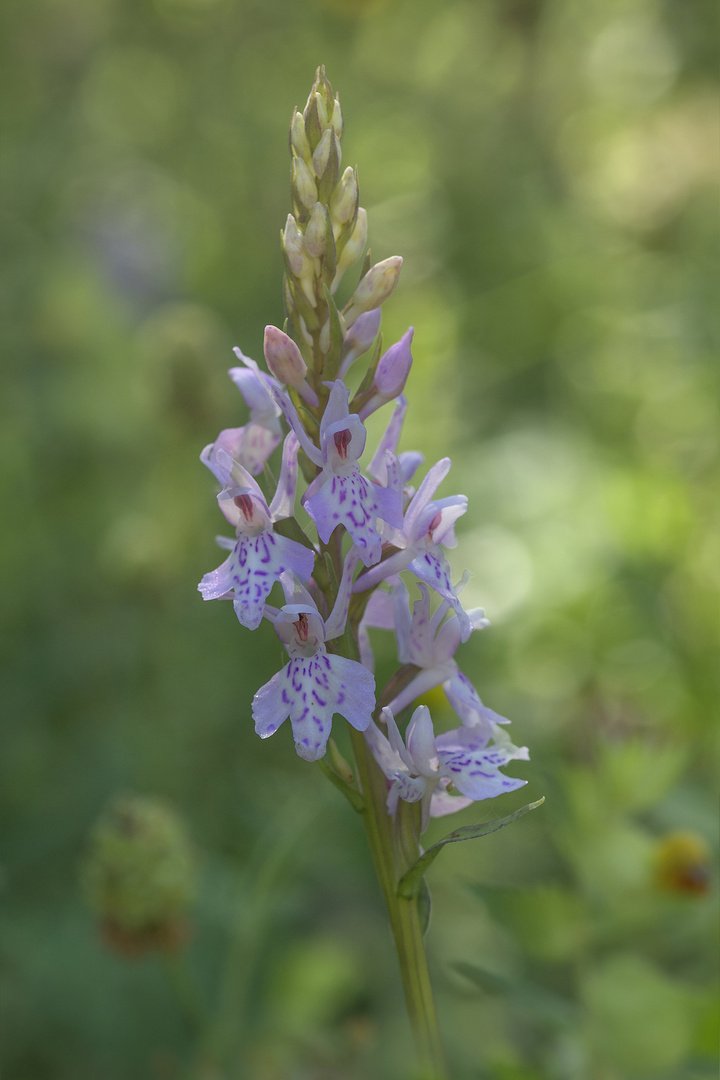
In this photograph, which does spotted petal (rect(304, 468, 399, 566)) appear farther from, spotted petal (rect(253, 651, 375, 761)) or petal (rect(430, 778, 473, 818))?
petal (rect(430, 778, 473, 818))

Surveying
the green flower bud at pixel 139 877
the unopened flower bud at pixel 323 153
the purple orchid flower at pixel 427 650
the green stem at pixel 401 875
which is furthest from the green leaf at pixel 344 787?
the green flower bud at pixel 139 877

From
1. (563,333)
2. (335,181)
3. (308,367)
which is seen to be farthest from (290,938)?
(563,333)

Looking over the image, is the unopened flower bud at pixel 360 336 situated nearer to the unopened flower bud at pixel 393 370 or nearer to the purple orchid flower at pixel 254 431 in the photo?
the unopened flower bud at pixel 393 370

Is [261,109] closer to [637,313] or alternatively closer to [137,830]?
[637,313]

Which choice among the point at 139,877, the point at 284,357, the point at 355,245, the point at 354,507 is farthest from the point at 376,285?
the point at 139,877

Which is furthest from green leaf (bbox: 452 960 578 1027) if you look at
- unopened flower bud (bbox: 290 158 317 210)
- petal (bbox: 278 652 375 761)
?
unopened flower bud (bbox: 290 158 317 210)
